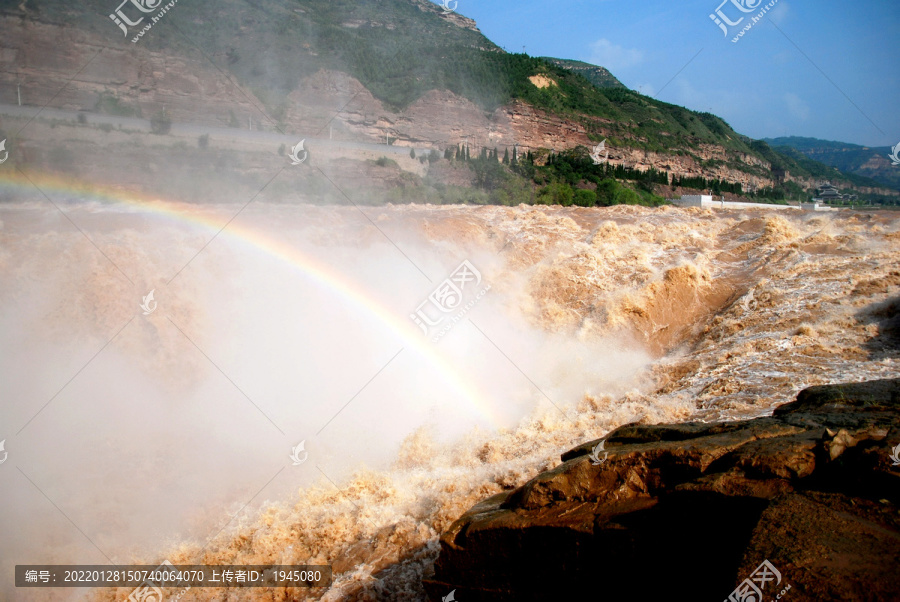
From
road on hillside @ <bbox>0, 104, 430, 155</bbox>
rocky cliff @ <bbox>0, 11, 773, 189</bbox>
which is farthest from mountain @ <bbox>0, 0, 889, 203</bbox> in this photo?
road on hillside @ <bbox>0, 104, 430, 155</bbox>

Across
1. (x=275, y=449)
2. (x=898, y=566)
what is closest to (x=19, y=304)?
(x=275, y=449)

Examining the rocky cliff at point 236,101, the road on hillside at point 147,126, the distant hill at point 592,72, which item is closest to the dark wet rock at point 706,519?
the road on hillside at point 147,126

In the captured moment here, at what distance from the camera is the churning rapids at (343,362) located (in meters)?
6.82

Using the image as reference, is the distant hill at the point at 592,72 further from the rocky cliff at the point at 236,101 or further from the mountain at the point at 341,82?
the rocky cliff at the point at 236,101

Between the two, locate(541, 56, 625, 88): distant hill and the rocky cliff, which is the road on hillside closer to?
the rocky cliff

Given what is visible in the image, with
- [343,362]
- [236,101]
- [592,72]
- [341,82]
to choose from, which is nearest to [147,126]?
[236,101]

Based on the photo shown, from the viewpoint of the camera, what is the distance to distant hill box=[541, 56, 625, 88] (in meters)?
120

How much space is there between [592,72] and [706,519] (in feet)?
463

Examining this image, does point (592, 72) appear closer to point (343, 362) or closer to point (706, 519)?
point (343, 362)

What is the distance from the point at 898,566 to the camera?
2045 mm

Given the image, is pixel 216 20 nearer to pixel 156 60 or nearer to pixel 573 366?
pixel 156 60

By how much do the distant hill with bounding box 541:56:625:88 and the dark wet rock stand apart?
127 meters

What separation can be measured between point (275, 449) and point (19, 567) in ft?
11.3

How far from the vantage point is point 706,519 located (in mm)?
2766
